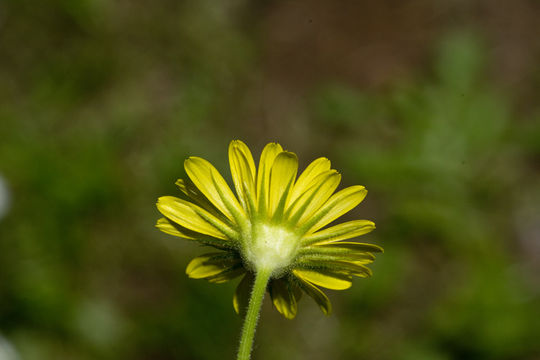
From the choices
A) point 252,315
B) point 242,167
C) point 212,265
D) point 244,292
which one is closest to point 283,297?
point 244,292

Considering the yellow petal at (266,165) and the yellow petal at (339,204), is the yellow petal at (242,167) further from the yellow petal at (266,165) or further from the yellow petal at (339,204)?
the yellow petal at (339,204)

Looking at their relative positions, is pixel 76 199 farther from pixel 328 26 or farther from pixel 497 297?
pixel 497 297

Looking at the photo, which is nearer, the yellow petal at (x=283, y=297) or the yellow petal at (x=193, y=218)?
the yellow petal at (x=193, y=218)

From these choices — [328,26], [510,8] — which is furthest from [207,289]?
[510,8]

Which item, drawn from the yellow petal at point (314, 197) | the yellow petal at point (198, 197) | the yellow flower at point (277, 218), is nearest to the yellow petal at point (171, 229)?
the yellow flower at point (277, 218)

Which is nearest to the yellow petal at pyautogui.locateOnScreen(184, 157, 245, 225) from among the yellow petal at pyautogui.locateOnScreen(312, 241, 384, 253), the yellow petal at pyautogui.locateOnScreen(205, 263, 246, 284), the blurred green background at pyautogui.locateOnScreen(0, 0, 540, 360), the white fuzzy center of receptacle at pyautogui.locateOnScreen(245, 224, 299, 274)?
the white fuzzy center of receptacle at pyautogui.locateOnScreen(245, 224, 299, 274)
